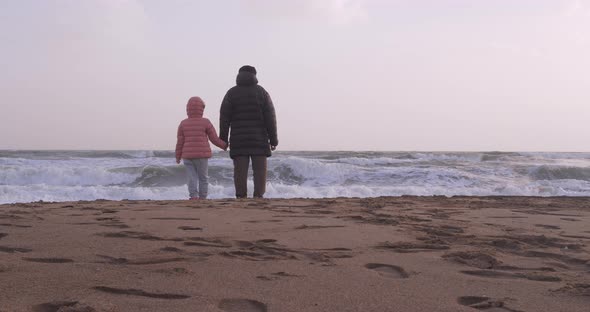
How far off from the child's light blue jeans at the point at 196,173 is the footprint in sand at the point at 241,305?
474cm

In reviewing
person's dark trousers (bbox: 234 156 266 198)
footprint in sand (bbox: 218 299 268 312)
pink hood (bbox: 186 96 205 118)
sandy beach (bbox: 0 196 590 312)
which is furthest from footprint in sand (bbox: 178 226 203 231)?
pink hood (bbox: 186 96 205 118)

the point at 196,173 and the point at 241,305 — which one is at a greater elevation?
the point at 196,173

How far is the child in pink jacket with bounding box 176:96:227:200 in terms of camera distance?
6.45 m

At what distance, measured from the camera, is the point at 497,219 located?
4582mm

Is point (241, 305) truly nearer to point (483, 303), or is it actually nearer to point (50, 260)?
point (483, 303)

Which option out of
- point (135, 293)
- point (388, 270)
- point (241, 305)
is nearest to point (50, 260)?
point (135, 293)

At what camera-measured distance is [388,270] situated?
2486 millimetres

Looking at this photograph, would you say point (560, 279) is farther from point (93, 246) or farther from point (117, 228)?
point (117, 228)

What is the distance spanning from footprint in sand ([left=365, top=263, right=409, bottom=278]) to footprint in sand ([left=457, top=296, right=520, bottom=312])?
0.39 m

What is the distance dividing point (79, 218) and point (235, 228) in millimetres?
1375

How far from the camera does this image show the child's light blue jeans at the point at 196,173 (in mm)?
6527

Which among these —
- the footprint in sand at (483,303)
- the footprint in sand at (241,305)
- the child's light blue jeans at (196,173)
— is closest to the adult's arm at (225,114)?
the child's light blue jeans at (196,173)

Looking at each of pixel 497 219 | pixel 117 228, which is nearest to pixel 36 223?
pixel 117 228

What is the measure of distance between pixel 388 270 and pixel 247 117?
4169mm
